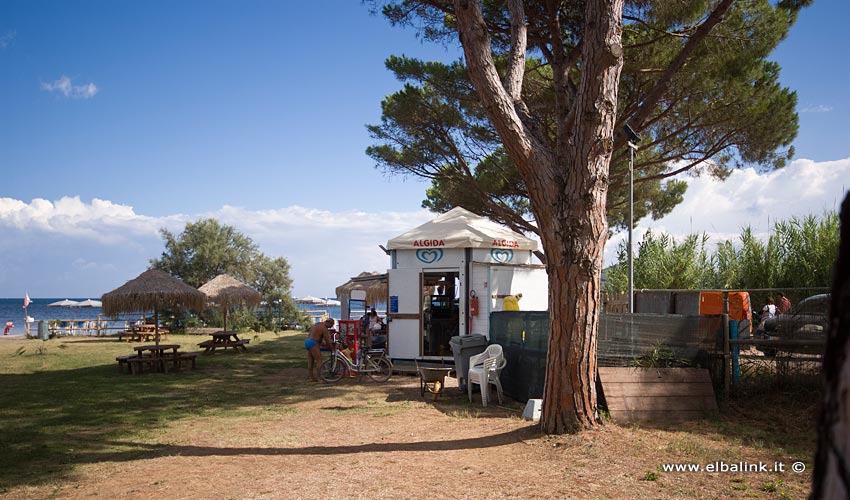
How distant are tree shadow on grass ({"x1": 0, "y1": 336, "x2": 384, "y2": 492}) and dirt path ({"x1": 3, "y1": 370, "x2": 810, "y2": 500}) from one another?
21.8 inches

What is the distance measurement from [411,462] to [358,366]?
6.46 m

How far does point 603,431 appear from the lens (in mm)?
6867

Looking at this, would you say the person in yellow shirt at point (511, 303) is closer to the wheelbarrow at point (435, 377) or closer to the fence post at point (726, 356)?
the wheelbarrow at point (435, 377)

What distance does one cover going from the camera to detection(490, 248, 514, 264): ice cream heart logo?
1334 cm

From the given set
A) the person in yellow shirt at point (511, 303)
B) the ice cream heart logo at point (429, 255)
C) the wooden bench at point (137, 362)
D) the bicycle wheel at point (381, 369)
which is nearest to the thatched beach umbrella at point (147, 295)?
the wooden bench at point (137, 362)

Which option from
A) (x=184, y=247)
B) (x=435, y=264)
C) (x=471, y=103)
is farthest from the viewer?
(x=184, y=247)

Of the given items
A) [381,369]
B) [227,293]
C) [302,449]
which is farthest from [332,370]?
[227,293]

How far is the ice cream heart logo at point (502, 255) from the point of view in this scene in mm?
13344

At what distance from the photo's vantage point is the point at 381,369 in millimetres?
12547

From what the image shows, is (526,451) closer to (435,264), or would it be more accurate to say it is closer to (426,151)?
(435,264)

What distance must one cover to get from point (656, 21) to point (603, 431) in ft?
27.0

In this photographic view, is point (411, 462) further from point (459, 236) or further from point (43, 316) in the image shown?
point (43, 316)

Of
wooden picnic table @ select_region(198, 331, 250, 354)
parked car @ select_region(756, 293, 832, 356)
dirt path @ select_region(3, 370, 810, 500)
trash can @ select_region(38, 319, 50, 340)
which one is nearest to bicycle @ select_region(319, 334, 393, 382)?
dirt path @ select_region(3, 370, 810, 500)

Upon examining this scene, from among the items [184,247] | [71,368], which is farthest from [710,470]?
[184,247]
